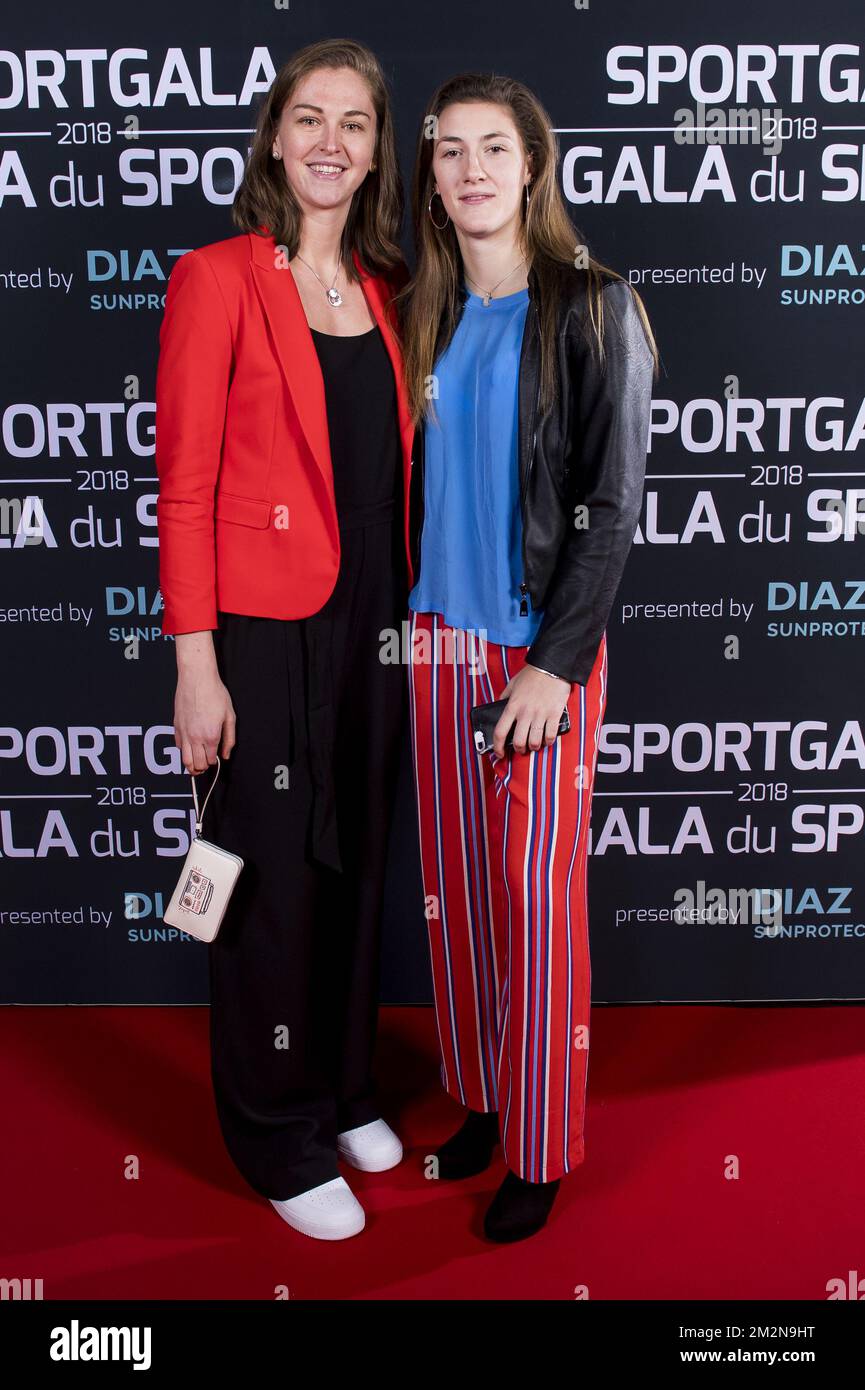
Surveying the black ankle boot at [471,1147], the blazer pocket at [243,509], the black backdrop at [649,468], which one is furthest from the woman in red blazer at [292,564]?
the black backdrop at [649,468]

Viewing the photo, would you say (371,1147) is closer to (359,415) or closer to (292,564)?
(292,564)

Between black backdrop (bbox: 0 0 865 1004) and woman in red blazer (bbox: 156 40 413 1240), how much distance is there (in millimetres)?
642

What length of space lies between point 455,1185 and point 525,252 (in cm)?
169

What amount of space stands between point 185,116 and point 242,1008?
5.91 feet

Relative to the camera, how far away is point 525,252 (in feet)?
6.55

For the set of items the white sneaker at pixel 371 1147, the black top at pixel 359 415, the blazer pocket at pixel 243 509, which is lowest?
the white sneaker at pixel 371 1147

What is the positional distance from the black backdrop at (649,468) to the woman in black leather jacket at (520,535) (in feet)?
2.24

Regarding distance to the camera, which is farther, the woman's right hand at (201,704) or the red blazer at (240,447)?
the woman's right hand at (201,704)

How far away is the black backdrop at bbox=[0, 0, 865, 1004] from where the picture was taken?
252 centimetres

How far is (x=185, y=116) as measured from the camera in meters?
2.54

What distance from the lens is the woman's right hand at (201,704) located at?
2035 mm

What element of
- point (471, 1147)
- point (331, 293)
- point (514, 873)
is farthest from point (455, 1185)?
point (331, 293)

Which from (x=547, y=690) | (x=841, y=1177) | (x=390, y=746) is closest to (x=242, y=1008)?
(x=390, y=746)

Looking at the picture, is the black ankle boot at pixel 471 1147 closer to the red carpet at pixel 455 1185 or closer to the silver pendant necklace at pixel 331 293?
the red carpet at pixel 455 1185
